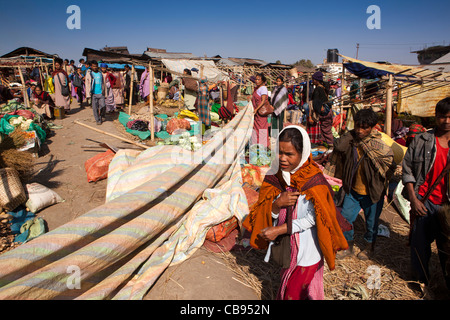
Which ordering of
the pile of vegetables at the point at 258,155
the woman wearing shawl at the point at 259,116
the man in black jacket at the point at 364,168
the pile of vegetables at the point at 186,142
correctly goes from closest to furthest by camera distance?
the man in black jacket at the point at 364,168, the pile of vegetables at the point at 258,155, the pile of vegetables at the point at 186,142, the woman wearing shawl at the point at 259,116

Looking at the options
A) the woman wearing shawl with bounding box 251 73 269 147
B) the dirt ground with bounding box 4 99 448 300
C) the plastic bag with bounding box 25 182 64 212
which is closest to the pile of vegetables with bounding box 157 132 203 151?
the woman wearing shawl with bounding box 251 73 269 147

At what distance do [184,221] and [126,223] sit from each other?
34.9 inches

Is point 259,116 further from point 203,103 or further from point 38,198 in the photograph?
point 38,198

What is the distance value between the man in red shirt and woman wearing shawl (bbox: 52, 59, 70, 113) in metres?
10.4

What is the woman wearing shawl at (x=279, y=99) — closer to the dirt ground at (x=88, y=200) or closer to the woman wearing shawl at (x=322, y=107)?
the woman wearing shawl at (x=322, y=107)

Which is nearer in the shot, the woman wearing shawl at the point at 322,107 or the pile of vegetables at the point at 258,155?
the pile of vegetables at the point at 258,155

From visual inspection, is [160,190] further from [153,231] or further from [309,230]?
[309,230]

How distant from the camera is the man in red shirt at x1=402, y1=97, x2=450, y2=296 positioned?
2297mm

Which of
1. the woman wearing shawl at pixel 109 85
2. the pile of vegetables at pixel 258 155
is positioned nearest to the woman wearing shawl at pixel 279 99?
the pile of vegetables at pixel 258 155

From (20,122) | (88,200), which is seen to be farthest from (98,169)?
(20,122)

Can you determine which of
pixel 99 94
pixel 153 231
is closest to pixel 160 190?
pixel 153 231

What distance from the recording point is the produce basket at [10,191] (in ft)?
12.0

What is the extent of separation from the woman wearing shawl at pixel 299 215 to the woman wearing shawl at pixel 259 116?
4.41m
